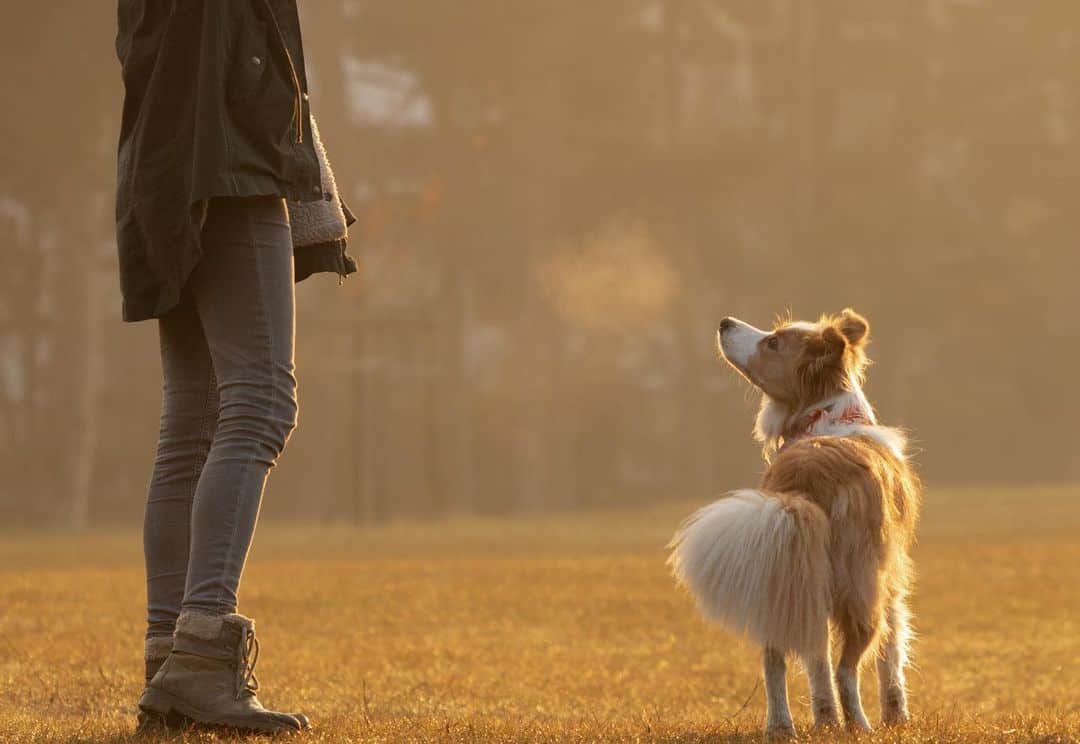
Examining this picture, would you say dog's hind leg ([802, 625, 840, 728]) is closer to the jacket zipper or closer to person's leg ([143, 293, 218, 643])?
person's leg ([143, 293, 218, 643])

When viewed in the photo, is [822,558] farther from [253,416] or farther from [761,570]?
[253,416]

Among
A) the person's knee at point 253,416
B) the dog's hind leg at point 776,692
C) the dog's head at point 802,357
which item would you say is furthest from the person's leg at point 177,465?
the dog's head at point 802,357

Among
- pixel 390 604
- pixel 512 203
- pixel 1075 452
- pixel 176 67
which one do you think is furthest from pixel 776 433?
pixel 1075 452

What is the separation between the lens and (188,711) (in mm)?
3498

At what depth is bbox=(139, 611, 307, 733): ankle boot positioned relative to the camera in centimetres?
349

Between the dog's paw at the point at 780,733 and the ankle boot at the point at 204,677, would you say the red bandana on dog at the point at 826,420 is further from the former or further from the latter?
the ankle boot at the point at 204,677

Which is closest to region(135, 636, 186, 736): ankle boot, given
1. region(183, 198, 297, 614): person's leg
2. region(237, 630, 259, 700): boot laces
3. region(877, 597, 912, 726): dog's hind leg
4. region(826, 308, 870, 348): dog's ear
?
region(237, 630, 259, 700): boot laces

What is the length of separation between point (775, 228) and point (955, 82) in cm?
487

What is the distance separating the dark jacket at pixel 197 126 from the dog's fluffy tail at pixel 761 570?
3.75 ft

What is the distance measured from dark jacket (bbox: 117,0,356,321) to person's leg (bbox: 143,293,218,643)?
0.57 feet

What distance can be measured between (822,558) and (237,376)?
1346 mm

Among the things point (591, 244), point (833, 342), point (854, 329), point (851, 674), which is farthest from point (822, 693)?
point (591, 244)

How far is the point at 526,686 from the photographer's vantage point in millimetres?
6230

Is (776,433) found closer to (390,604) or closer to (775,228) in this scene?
(390,604)
